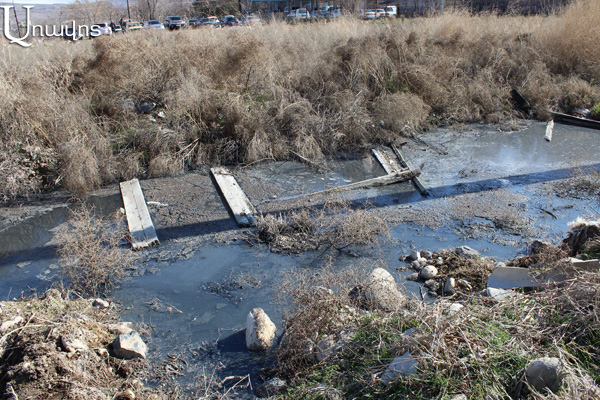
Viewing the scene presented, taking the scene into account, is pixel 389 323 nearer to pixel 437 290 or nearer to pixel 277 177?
pixel 437 290

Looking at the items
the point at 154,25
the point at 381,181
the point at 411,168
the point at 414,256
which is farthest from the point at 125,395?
the point at 154,25

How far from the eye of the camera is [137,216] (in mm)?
6738

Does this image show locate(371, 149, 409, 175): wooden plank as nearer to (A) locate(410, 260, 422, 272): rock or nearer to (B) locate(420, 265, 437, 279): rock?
(A) locate(410, 260, 422, 272): rock

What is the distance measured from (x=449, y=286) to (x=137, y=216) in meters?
4.53

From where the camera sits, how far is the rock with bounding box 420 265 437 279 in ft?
16.5

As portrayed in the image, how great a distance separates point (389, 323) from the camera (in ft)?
11.6

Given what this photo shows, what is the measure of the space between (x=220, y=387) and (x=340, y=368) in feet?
3.40

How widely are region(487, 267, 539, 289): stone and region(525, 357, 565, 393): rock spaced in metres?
1.53

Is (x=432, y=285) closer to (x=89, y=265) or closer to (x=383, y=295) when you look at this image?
(x=383, y=295)

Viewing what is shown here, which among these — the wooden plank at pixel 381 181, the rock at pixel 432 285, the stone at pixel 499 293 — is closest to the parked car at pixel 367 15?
the wooden plank at pixel 381 181

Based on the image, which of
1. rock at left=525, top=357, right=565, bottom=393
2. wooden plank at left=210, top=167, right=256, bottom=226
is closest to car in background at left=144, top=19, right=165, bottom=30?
wooden plank at left=210, top=167, right=256, bottom=226

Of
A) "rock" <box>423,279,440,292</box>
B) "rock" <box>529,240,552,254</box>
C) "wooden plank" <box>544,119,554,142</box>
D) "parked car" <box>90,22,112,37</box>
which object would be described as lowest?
"rock" <box>423,279,440,292</box>

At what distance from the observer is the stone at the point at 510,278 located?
4.32 meters

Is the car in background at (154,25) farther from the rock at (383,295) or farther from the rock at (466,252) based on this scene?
the rock at (383,295)
